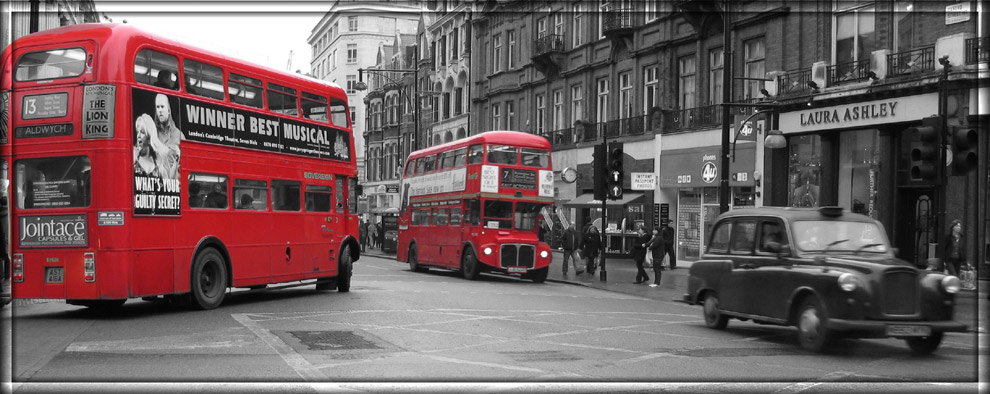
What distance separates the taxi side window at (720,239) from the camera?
13.9 meters

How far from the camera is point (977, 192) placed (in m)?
21.9

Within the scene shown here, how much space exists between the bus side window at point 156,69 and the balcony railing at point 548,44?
93.3 ft

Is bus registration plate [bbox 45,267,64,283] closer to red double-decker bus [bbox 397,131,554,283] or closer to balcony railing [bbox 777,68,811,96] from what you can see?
red double-decker bus [bbox 397,131,554,283]

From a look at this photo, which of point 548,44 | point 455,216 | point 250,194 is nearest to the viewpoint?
point 250,194

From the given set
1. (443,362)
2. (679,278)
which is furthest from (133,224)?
(679,278)

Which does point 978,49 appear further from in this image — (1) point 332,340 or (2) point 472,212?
(1) point 332,340

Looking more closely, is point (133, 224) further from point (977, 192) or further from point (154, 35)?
point (977, 192)

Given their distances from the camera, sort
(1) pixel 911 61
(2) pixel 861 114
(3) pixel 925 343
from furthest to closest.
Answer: (2) pixel 861 114
(1) pixel 911 61
(3) pixel 925 343

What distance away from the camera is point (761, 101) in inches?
1107

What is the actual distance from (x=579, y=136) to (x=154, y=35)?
27579 mm

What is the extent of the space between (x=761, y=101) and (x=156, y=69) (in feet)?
61.1

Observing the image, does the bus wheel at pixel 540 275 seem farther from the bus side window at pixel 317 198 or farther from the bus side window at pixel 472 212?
the bus side window at pixel 317 198

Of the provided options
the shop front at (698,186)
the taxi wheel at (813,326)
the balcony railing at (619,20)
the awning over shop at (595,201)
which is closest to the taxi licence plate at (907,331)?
the taxi wheel at (813,326)

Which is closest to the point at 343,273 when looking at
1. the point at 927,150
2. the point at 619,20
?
the point at 927,150
